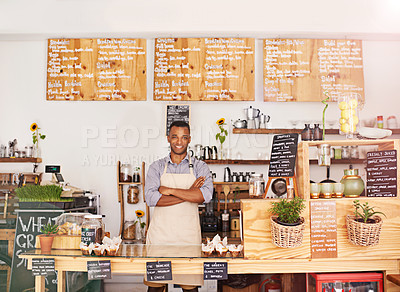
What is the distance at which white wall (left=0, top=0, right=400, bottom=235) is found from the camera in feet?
15.6

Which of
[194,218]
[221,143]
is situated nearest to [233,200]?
[221,143]

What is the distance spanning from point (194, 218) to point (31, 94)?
3114 mm

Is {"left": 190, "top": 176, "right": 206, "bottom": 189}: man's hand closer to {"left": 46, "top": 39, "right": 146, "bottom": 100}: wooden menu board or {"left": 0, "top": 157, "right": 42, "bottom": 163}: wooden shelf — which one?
{"left": 46, "top": 39, "right": 146, "bottom": 100}: wooden menu board

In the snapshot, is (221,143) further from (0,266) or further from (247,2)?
(0,266)

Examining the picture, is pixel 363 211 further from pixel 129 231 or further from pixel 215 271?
pixel 129 231

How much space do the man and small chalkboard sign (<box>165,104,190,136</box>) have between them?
169cm

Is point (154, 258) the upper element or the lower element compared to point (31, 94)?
lower

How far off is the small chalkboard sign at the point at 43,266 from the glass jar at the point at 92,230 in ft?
0.70

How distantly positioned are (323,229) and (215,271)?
687mm

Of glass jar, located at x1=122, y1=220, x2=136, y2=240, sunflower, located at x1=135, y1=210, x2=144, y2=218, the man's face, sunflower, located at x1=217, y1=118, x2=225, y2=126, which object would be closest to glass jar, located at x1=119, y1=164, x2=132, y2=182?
sunflower, located at x1=135, y1=210, x2=144, y2=218

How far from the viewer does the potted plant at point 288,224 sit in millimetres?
2129

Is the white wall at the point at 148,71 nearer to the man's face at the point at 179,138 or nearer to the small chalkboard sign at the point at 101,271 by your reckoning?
the man's face at the point at 179,138

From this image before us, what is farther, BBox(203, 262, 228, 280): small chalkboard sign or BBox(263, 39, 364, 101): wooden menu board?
BBox(263, 39, 364, 101): wooden menu board

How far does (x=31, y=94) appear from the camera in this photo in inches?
199
